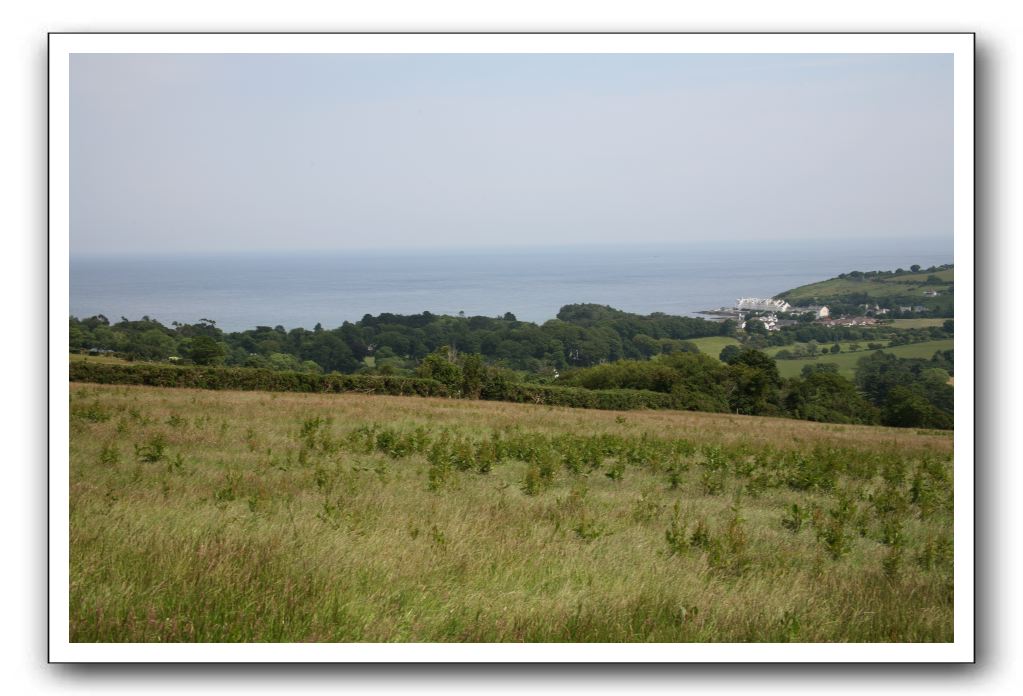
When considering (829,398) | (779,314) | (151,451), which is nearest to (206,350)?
(151,451)

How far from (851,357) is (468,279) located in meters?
2.94

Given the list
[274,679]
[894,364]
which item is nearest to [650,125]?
[894,364]

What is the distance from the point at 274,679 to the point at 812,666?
296cm

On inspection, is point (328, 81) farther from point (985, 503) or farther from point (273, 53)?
point (985, 503)

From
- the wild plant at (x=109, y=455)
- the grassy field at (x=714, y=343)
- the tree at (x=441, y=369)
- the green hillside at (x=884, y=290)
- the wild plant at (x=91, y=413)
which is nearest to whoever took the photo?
the green hillside at (x=884, y=290)

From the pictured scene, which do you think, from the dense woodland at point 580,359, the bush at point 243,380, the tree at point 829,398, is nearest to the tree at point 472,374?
the dense woodland at point 580,359

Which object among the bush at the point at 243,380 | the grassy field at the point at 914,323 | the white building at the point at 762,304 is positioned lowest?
the bush at the point at 243,380

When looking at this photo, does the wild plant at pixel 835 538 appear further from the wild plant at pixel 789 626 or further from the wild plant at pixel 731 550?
the wild plant at pixel 789 626

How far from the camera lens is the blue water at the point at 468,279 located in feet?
17.5

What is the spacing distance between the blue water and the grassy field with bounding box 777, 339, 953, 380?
61 centimetres

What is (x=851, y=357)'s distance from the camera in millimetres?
5453

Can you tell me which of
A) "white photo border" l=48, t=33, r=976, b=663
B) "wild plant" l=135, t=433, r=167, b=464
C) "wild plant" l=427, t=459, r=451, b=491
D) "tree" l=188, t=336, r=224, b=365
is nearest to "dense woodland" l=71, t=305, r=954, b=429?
"tree" l=188, t=336, r=224, b=365

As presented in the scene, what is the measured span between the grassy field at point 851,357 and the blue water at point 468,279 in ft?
2.01

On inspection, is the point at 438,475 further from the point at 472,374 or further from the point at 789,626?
the point at 789,626
